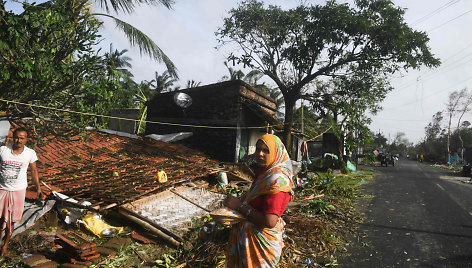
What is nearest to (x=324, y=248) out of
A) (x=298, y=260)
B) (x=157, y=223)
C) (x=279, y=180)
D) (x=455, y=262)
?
(x=298, y=260)

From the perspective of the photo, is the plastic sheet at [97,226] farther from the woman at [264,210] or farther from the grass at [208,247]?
the woman at [264,210]

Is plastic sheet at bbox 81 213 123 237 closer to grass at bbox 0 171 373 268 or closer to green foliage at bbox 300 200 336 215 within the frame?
grass at bbox 0 171 373 268

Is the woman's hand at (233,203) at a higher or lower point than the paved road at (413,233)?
higher

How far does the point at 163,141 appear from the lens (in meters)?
11.8

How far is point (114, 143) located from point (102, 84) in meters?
5.44

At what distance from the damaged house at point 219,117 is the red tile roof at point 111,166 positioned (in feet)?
3.04

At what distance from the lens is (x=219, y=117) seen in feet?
38.5

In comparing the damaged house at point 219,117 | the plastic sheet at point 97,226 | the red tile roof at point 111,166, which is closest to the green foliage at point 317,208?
the red tile roof at point 111,166

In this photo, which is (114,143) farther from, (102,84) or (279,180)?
(279,180)

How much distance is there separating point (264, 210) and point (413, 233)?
6.08 metres

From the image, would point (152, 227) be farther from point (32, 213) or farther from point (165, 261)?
point (32, 213)

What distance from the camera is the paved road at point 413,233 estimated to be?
193 inches

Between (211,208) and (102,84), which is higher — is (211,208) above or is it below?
below

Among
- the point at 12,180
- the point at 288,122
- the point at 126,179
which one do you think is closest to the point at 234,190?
the point at 126,179
